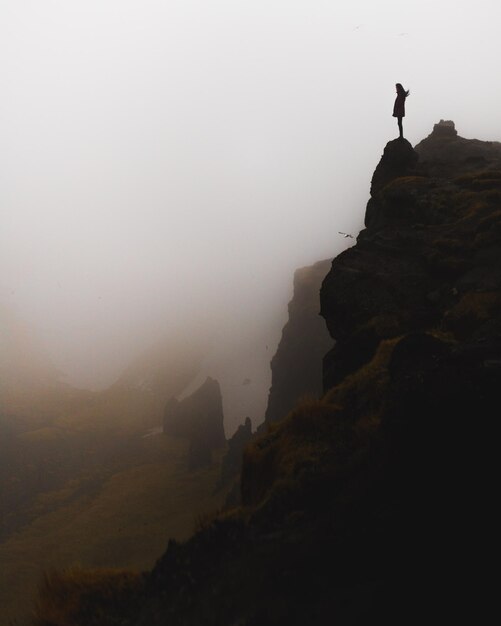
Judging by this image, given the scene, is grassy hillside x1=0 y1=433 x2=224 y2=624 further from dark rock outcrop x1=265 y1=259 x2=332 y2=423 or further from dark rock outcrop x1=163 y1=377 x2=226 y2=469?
dark rock outcrop x1=265 y1=259 x2=332 y2=423

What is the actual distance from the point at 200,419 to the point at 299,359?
135 ft

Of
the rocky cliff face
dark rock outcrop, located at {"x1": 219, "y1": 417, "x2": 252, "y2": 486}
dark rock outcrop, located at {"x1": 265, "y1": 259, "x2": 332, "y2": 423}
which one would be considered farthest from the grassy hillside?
the rocky cliff face

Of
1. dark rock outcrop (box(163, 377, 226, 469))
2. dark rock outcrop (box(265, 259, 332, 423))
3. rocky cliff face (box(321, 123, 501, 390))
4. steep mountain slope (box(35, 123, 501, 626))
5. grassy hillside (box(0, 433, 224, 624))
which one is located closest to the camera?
steep mountain slope (box(35, 123, 501, 626))

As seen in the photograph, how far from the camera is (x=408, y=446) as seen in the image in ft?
23.0

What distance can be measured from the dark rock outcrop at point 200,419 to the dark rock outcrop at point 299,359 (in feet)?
69.0

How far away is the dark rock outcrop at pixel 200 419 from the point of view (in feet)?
350

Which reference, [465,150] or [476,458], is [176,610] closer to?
[476,458]

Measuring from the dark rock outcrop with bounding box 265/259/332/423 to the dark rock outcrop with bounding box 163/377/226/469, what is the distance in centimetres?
2103

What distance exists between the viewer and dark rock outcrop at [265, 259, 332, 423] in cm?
8731

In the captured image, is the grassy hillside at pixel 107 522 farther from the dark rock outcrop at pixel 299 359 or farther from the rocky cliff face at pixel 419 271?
the rocky cliff face at pixel 419 271

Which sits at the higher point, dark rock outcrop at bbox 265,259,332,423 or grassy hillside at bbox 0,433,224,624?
dark rock outcrop at bbox 265,259,332,423

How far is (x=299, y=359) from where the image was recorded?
9225 cm

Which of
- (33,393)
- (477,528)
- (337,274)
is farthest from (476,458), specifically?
(33,393)

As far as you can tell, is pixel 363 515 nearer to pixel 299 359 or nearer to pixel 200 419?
pixel 299 359
